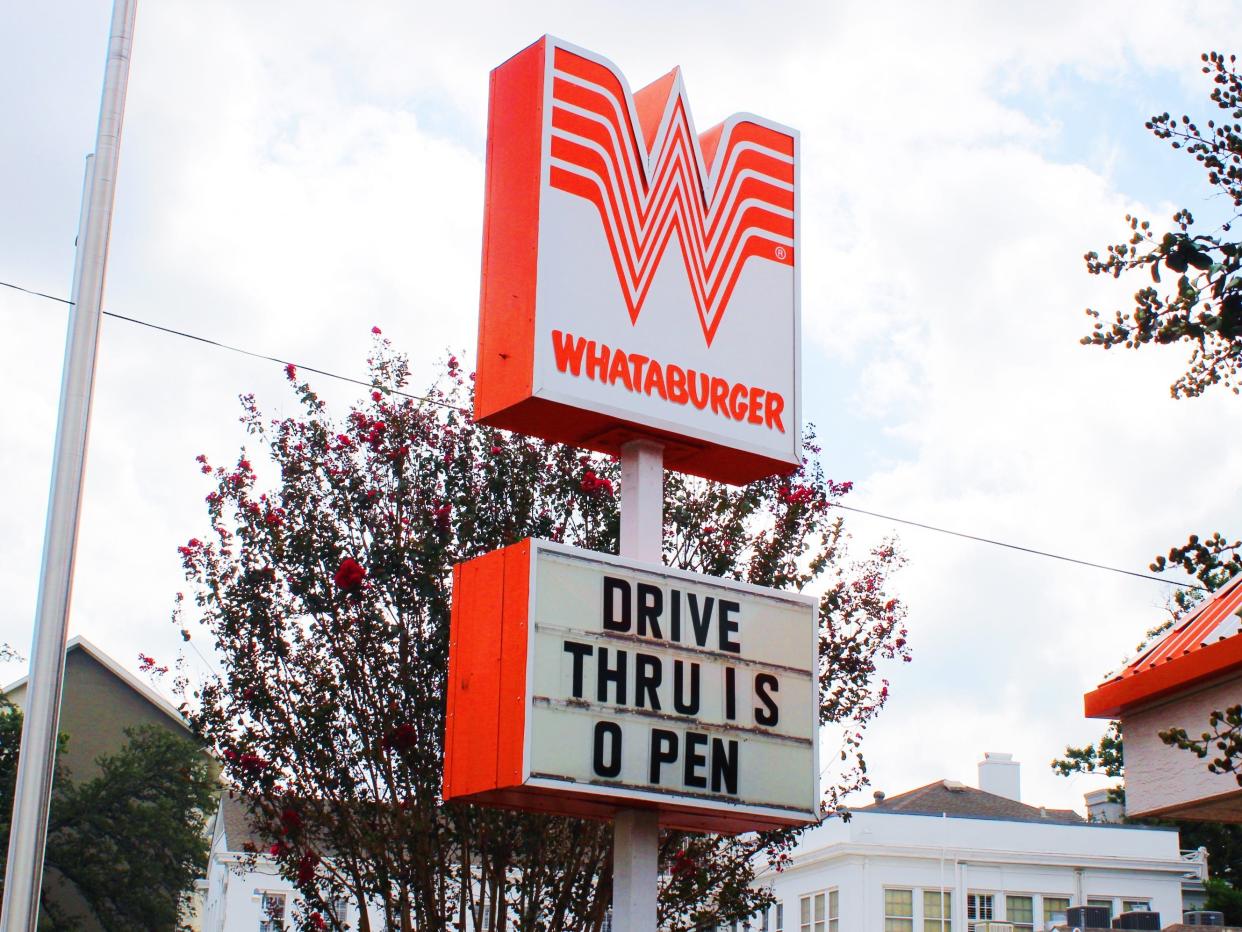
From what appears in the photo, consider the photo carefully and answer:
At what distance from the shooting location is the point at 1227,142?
6.96 metres

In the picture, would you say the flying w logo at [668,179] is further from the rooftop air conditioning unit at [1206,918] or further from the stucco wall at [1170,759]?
the rooftop air conditioning unit at [1206,918]

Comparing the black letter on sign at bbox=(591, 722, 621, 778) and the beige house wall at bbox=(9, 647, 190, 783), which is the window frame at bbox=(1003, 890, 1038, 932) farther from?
the black letter on sign at bbox=(591, 722, 621, 778)

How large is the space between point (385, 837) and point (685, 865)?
2600 millimetres

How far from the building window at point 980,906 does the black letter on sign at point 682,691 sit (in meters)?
33.0

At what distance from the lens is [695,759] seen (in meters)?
9.66

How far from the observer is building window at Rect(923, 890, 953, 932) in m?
39.7

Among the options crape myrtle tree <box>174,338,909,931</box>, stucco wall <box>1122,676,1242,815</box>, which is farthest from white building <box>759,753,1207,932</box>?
stucco wall <box>1122,676,1242,815</box>

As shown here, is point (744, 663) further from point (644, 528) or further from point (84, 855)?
Answer: point (84, 855)

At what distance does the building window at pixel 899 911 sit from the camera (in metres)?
39.5

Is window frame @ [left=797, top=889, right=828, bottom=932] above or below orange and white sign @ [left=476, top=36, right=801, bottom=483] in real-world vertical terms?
below

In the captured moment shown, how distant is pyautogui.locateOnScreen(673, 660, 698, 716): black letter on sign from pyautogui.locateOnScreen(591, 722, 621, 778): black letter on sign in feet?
1.63

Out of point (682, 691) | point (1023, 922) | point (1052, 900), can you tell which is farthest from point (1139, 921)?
point (682, 691)

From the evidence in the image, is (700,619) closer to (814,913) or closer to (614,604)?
A: (614,604)

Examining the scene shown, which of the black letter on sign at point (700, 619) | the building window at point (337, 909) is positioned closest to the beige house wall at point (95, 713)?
the building window at point (337, 909)
